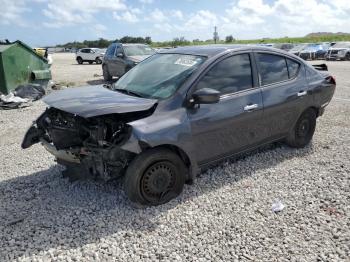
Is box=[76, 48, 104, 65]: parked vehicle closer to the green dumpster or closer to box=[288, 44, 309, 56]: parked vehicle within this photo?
box=[288, 44, 309, 56]: parked vehicle

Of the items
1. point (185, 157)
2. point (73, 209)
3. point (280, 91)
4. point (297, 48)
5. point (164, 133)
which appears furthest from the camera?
point (297, 48)

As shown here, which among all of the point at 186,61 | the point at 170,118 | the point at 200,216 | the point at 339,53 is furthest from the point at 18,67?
the point at 339,53

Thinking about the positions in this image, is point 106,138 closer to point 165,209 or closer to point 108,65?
point 165,209

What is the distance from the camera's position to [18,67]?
11445 millimetres

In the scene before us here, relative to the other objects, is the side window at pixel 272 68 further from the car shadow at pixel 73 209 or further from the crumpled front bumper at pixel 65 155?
the crumpled front bumper at pixel 65 155

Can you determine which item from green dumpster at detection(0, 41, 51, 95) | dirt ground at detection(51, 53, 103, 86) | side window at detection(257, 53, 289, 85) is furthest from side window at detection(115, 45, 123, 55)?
side window at detection(257, 53, 289, 85)

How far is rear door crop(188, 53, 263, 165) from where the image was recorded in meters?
4.16

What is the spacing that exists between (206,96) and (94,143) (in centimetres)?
131

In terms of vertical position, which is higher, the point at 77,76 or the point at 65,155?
the point at 77,76

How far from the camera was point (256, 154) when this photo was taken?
18.0 ft

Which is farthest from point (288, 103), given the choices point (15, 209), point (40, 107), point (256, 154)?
point (40, 107)

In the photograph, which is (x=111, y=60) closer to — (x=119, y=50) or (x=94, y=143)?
(x=119, y=50)

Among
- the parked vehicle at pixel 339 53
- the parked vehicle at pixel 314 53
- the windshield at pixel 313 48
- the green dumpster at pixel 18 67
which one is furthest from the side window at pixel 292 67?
the windshield at pixel 313 48

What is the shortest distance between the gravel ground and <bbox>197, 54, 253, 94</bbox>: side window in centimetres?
116
